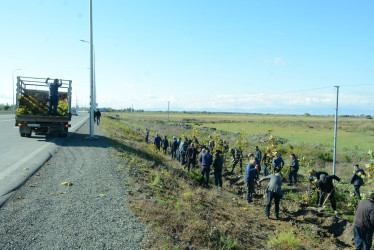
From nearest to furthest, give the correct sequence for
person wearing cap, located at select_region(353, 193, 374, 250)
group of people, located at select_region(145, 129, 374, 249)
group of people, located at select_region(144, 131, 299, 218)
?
1. person wearing cap, located at select_region(353, 193, 374, 250)
2. group of people, located at select_region(145, 129, 374, 249)
3. group of people, located at select_region(144, 131, 299, 218)

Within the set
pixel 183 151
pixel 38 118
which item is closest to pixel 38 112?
pixel 38 118

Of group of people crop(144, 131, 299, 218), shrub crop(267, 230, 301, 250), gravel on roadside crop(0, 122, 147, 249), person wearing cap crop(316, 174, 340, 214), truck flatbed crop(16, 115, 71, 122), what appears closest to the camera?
gravel on roadside crop(0, 122, 147, 249)

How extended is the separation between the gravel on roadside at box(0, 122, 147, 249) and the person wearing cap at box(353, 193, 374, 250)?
5098mm

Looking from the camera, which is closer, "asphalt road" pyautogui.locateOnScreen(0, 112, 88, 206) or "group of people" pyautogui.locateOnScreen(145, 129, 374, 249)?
"group of people" pyautogui.locateOnScreen(145, 129, 374, 249)

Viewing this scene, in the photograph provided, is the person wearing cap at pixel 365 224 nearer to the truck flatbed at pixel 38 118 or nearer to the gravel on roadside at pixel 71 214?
the gravel on roadside at pixel 71 214

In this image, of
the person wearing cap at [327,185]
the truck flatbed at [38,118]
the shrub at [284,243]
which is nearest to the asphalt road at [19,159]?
the truck flatbed at [38,118]

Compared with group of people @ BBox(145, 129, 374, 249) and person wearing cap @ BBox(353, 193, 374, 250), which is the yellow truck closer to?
group of people @ BBox(145, 129, 374, 249)

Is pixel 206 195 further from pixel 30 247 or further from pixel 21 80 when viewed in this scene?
pixel 21 80

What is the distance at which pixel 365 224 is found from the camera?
22.0 ft

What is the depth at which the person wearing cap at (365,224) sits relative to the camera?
6633 mm

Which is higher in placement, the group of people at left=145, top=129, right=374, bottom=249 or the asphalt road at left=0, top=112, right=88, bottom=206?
the asphalt road at left=0, top=112, right=88, bottom=206

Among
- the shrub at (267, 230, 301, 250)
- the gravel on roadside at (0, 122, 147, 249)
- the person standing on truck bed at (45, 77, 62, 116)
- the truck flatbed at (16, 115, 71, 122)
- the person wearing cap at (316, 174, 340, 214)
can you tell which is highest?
the person standing on truck bed at (45, 77, 62, 116)

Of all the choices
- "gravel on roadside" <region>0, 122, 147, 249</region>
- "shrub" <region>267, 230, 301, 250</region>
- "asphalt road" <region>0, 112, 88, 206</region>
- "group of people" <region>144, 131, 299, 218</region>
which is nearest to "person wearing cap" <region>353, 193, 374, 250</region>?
"shrub" <region>267, 230, 301, 250</region>

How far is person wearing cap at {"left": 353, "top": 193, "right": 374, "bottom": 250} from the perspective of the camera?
21.8ft
